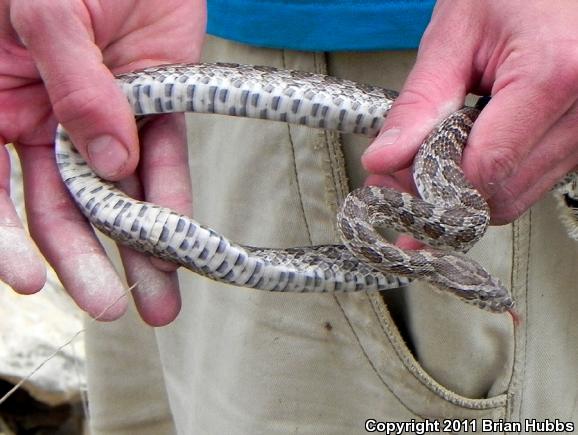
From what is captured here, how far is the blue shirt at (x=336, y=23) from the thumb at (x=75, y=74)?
1.77 feet

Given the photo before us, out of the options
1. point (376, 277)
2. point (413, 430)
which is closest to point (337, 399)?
point (413, 430)

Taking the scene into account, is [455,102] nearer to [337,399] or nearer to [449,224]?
[449,224]

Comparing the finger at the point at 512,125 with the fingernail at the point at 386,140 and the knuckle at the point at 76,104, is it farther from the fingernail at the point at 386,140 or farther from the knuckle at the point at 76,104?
the knuckle at the point at 76,104

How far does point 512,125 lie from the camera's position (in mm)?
2639

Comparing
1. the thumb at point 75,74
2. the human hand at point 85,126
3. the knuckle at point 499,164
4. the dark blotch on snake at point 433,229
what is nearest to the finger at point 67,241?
the human hand at point 85,126

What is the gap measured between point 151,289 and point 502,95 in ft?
4.02

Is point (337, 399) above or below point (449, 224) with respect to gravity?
below

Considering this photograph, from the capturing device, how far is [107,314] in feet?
9.56

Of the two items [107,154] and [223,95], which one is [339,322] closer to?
[223,95]

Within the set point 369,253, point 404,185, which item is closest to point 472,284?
point 369,253

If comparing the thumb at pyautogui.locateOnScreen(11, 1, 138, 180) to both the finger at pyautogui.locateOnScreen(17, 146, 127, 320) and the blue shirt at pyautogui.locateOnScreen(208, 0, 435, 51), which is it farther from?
the blue shirt at pyautogui.locateOnScreen(208, 0, 435, 51)

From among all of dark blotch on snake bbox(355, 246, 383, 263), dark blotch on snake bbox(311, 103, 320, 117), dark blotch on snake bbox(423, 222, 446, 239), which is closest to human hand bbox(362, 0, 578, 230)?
dark blotch on snake bbox(423, 222, 446, 239)

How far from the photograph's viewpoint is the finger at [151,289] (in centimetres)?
303

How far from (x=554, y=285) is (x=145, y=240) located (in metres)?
1.45
